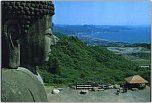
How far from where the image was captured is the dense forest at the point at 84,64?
19.7m

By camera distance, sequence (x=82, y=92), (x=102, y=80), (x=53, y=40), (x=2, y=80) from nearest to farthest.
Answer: (x=2, y=80) < (x=53, y=40) < (x=82, y=92) < (x=102, y=80)

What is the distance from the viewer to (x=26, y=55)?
3.33 metres

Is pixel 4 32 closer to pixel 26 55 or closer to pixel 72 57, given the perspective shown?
pixel 26 55

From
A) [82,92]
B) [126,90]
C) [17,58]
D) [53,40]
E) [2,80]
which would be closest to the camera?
[2,80]

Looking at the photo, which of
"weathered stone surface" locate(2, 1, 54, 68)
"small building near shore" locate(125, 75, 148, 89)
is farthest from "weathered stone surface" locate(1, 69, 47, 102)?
"small building near shore" locate(125, 75, 148, 89)

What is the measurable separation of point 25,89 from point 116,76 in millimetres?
18290

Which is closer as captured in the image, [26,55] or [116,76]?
[26,55]

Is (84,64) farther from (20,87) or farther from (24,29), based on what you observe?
(20,87)

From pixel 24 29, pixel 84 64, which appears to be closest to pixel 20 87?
pixel 24 29

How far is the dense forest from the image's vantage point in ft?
64.6

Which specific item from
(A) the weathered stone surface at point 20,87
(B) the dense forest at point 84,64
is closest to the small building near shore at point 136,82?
(B) the dense forest at point 84,64

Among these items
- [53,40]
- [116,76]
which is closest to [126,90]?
[116,76]

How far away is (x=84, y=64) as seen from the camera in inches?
961

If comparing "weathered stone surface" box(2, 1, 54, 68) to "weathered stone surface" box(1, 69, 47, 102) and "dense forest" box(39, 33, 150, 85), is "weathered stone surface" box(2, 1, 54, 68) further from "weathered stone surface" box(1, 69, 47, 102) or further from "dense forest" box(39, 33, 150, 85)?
"dense forest" box(39, 33, 150, 85)
